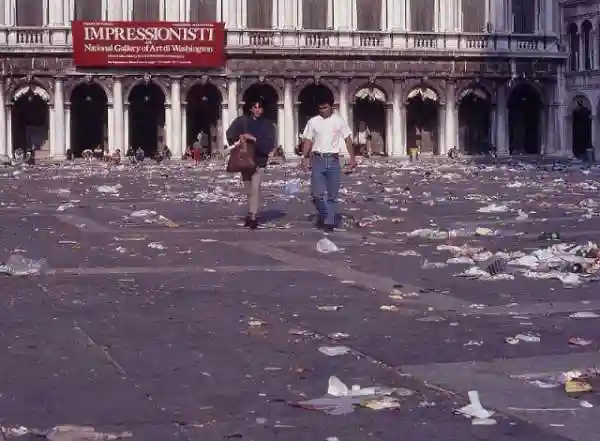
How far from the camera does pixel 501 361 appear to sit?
284 inches

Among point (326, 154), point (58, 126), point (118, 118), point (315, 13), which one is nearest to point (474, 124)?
point (315, 13)

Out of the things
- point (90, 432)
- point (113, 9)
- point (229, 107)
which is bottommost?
point (90, 432)

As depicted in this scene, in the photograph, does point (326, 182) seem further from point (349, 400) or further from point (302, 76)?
point (302, 76)

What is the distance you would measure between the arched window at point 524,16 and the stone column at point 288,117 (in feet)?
34.9

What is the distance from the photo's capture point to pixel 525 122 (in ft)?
188

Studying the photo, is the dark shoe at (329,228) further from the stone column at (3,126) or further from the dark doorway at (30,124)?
the dark doorway at (30,124)

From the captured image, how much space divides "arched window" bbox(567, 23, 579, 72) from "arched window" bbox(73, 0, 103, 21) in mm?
24576

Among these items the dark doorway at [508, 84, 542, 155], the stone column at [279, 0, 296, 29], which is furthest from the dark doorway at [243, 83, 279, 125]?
the dark doorway at [508, 84, 542, 155]

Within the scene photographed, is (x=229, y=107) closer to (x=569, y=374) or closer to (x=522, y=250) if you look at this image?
(x=522, y=250)

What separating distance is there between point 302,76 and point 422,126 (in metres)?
6.45

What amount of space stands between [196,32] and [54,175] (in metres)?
14.8

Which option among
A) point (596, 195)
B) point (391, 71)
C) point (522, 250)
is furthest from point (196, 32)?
point (522, 250)

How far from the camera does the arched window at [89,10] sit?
5116 cm

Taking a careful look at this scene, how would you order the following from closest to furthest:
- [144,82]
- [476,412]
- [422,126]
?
1. [476,412]
2. [144,82]
3. [422,126]
